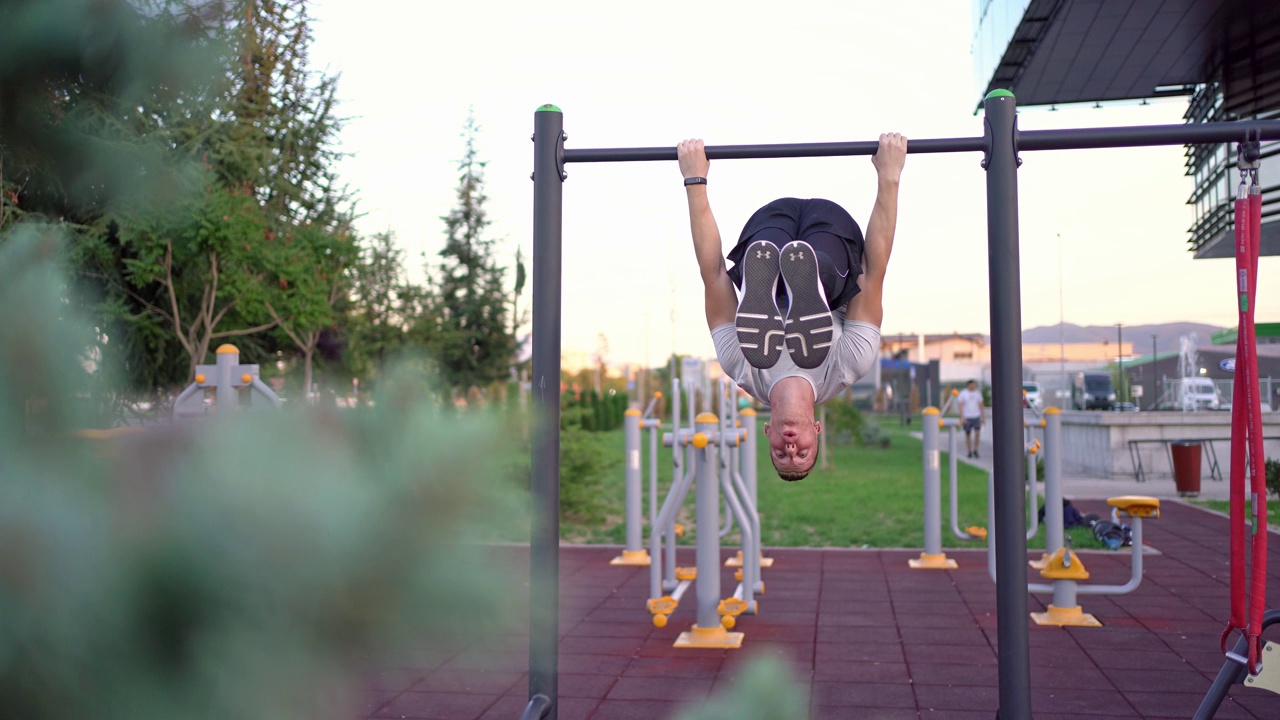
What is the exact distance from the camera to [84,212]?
2.55ft

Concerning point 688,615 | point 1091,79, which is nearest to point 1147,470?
point 1091,79

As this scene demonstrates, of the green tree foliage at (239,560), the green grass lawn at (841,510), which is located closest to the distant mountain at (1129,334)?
the green grass lawn at (841,510)

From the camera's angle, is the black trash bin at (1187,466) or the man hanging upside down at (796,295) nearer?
the man hanging upside down at (796,295)

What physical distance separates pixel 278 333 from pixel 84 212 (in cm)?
1517

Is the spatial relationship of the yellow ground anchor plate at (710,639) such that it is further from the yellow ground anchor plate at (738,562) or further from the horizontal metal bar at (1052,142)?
the horizontal metal bar at (1052,142)

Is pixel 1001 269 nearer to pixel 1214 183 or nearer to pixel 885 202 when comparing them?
pixel 885 202

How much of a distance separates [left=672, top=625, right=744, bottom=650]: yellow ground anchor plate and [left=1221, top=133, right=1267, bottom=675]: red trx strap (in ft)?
10.2

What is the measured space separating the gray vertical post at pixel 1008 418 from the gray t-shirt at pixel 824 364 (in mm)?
537

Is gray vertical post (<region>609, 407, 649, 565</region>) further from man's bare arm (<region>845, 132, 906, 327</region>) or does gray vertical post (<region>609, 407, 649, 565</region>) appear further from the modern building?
the modern building

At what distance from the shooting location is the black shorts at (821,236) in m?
3.41

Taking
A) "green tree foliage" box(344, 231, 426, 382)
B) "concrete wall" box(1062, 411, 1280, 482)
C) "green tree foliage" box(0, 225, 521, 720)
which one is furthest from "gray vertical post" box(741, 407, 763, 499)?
"concrete wall" box(1062, 411, 1280, 482)

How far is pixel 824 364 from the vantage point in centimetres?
359

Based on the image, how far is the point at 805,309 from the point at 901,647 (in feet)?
10.4

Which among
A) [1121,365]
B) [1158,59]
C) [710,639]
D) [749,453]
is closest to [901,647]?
[710,639]
